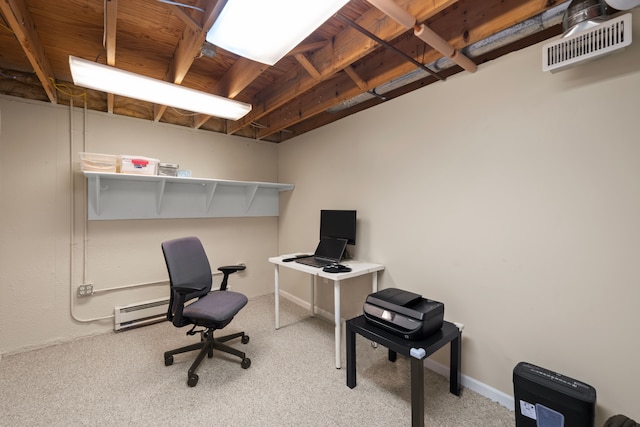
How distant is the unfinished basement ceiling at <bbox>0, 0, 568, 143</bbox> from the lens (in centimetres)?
154

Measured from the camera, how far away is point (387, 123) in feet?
8.29

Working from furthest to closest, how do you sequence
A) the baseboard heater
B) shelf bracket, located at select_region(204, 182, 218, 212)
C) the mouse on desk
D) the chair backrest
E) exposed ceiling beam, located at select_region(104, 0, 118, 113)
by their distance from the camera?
shelf bracket, located at select_region(204, 182, 218, 212) → the baseboard heater → the mouse on desk → the chair backrest → exposed ceiling beam, located at select_region(104, 0, 118, 113)

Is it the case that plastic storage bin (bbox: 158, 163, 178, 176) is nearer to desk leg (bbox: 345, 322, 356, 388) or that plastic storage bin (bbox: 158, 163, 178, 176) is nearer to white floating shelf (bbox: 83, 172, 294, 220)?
white floating shelf (bbox: 83, 172, 294, 220)

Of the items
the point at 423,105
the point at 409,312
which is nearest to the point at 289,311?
the point at 409,312

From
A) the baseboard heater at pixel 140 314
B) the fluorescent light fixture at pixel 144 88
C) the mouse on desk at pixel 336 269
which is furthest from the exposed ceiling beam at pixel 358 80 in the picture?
the baseboard heater at pixel 140 314

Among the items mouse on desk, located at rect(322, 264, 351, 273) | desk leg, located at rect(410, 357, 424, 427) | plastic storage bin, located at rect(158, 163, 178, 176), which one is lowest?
desk leg, located at rect(410, 357, 424, 427)

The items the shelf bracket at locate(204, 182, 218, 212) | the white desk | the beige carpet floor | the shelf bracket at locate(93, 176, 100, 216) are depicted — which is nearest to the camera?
the beige carpet floor

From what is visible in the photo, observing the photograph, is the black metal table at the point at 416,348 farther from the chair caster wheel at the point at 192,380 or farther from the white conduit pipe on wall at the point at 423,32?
the white conduit pipe on wall at the point at 423,32

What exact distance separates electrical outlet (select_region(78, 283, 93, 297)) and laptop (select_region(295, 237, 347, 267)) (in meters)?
2.12

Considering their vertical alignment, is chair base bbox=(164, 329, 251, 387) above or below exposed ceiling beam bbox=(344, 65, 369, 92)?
below

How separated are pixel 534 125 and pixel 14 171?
4.19 m

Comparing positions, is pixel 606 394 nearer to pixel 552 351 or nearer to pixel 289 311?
pixel 552 351

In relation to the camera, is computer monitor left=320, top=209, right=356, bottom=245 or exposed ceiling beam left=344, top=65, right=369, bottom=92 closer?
exposed ceiling beam left=344, top=65, right=369, bottom=92

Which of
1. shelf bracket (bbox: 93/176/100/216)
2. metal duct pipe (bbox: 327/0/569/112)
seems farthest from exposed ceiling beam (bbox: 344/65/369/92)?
shelf bracket (bbox: 93/176/100/216)
